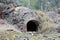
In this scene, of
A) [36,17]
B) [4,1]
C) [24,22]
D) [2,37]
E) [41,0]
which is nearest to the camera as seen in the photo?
[2,37]

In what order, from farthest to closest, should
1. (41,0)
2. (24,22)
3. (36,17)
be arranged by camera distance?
(41,0) < (36,17) < (24,22)

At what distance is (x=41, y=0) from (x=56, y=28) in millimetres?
23000

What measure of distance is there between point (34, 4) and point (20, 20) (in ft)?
81.0

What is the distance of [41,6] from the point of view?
141 ft

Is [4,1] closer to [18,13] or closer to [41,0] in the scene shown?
[18,13]

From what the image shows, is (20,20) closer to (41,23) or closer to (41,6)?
(41,23)

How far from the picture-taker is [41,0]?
139 feet

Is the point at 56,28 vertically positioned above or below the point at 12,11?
below

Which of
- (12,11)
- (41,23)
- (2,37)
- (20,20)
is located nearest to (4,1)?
(12,11)

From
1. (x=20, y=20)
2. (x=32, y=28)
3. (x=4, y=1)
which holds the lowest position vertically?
(x=32, y=28)

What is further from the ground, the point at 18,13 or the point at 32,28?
the point at 18,13

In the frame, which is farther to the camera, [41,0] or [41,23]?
[41,0]

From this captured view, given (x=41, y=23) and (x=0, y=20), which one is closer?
(x=0, y=20)

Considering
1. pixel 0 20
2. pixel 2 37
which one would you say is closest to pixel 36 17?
pixel 0 20
